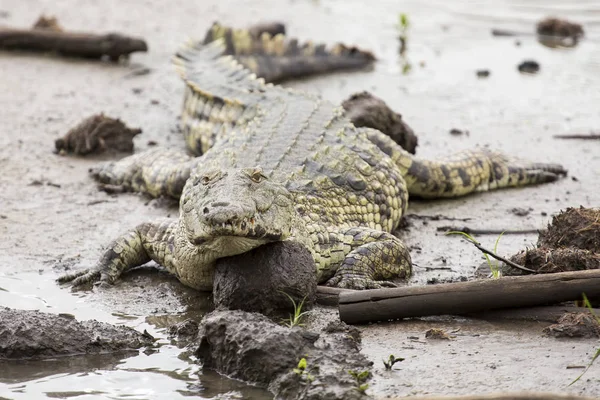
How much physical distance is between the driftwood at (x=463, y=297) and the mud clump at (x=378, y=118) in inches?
112

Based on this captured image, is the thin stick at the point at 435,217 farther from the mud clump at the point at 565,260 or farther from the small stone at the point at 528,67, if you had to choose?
the small stone at the point at 528,67

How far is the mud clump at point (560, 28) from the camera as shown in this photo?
42.1 feet

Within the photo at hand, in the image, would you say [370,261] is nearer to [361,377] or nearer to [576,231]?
[576,231]

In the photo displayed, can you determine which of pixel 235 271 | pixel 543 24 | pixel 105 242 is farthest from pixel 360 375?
pixel 543 24

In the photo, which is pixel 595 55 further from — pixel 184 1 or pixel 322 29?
pixel 184 1

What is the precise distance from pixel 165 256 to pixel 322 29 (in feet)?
26.5

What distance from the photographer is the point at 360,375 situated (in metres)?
4.65

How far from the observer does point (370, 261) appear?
600 cm

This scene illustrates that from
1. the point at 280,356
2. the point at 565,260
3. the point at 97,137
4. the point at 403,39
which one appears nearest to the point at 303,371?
the point at 280,356

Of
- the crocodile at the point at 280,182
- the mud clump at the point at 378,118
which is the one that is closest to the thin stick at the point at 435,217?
the crocodile at the point at 280,182

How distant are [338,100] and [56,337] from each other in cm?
574

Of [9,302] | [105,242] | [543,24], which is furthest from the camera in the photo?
[543,24]

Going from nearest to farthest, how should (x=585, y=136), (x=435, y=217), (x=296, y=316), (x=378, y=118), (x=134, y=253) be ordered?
1. (x=296, y=316)
2. (x=134, y=253)
3. (x=435, y=217)
4. (x=378, y=118)
5. (x=585, y=136)

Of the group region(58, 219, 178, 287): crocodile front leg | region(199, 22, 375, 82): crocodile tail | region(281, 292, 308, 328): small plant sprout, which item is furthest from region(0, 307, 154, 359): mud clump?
region(199, 22, 375, 82): crocodile tail
